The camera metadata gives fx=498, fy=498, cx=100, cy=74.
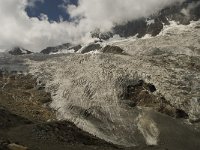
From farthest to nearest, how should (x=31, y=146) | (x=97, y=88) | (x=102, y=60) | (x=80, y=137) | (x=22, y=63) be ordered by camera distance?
(x=22, y=63) < (x=102, y=60) < (x=97, y=88) < (x=80, y=137) < (x=31, y=146)

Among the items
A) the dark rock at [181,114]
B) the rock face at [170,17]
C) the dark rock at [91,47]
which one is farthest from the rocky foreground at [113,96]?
the dark rock at [91,47]

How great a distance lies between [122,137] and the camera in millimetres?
78938

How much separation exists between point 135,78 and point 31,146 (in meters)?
53.9

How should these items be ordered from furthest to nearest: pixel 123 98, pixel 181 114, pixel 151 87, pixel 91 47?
pixel 91 47
pixel 151 87
pixel 123 98
pixel 181 114

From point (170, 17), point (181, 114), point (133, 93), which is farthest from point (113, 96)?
point (170, 17)

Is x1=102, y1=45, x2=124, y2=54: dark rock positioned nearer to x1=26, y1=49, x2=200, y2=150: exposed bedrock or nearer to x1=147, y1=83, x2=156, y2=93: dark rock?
x1=26, y1=49, x2=200, y2=150: exposed bedrock

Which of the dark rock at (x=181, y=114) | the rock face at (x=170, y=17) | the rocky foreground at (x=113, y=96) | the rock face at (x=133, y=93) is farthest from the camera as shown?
the rock face at (x=170, y=17)

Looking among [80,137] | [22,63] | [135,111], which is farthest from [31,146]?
[22,63]

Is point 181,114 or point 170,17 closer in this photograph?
point 181,114

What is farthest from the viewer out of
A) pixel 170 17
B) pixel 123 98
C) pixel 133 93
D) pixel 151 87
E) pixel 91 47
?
pixel 91 47

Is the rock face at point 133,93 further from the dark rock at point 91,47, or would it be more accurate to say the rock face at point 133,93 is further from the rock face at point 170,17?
the dark rock at point 91,47

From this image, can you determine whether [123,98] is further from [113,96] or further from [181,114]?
[181,114]

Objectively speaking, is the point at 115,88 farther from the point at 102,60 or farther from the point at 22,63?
the point at 22,63

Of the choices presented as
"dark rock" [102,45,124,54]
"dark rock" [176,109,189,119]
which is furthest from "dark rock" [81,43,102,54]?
"dark rock" [176,109,189,119]
